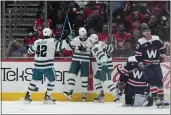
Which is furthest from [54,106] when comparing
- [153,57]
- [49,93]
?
[153,57]

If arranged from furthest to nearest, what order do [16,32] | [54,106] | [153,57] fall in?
[16,32] → [54,106] → [153,57]

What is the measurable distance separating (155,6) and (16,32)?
265 centimetres

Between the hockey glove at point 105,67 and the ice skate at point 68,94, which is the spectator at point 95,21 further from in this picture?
the ice skate at point 68,94

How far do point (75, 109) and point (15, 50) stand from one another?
226cm

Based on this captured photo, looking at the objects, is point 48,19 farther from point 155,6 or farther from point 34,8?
point 155,6

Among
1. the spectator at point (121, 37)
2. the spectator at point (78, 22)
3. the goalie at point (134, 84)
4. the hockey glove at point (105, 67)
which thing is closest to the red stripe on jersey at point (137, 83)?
the goalie at point (134, 84)

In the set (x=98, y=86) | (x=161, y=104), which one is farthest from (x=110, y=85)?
(x=161, y=104)

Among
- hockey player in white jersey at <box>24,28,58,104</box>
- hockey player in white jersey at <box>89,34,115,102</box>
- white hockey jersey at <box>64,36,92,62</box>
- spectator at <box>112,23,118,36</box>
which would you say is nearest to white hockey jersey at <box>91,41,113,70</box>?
hockey player in white jersey at <box>89,34,115,102</box>

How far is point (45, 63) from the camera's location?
31.4ft

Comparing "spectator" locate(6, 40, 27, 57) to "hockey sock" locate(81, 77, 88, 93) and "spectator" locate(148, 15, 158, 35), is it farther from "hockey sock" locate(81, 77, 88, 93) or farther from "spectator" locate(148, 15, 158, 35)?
"spectator" locate(148, 15, 158, 35)

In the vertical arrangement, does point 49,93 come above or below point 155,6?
below

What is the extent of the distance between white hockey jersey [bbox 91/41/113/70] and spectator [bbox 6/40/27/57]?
1371 mm

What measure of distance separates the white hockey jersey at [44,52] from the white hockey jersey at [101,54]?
0.70 metres

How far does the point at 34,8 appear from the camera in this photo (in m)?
11.2
